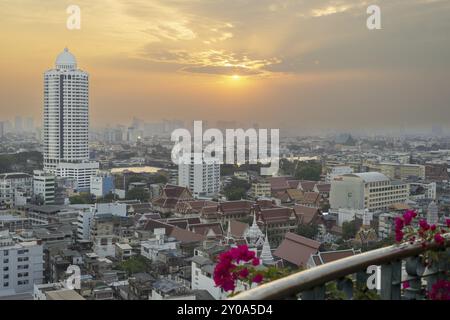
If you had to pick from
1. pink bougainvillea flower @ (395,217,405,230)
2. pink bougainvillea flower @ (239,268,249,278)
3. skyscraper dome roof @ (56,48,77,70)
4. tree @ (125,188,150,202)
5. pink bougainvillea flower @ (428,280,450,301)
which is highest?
skyscraper dome roof @ (56,48,77,70)

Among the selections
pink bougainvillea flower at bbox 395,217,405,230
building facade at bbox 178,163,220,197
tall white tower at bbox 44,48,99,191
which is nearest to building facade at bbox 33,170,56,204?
building facade at bbox 178,163,220,197

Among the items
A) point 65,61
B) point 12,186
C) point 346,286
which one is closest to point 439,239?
point 346,286

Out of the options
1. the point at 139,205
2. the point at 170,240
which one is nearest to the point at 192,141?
the point at 139,205

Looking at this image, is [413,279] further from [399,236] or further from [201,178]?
[201,178]

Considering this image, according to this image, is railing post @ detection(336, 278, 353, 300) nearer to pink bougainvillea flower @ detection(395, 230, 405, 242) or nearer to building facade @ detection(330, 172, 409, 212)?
pink bougainvillea flower @ detection(395, 230, 405, 242)

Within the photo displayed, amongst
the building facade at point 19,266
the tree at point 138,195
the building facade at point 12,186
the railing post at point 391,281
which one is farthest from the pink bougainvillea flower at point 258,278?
the tree at point 138,195

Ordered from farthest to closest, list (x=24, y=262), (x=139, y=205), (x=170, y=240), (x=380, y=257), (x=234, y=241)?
(x=139, y=205) → (x=170, y=240) → (x=234, y=241) → (x=24, y=262) → (x=380, y=257)
